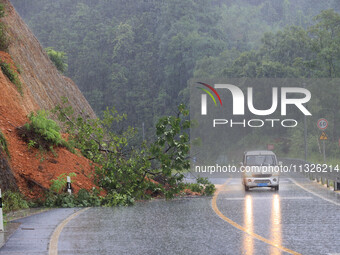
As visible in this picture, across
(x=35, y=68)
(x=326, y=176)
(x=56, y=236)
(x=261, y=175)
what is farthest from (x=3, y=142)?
(x=35, y=68)

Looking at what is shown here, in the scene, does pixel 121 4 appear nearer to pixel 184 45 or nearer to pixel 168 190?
pixel 184 45

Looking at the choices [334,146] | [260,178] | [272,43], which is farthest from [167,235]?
[272,43]

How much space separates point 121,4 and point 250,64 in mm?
67328

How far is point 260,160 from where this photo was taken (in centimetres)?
2895

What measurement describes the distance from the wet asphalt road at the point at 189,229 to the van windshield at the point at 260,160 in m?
6.42

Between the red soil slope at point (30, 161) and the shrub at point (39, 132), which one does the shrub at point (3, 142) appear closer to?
the red soil slope at point (30, 161)

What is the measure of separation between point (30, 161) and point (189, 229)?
908 cm

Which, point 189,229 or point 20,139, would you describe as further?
point 20,139

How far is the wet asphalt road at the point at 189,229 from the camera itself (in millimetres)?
11539

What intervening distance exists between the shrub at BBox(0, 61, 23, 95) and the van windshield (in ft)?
32.9

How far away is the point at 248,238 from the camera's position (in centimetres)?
1280

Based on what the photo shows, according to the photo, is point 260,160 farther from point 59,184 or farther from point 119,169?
point 59,184

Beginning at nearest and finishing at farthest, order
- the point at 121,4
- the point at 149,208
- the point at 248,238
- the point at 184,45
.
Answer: the point at 248,238, the point at 149,208, the point at 184,45, the point at 121,4

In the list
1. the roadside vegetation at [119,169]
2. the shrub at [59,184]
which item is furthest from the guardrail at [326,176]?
the shrub at [59,184]
